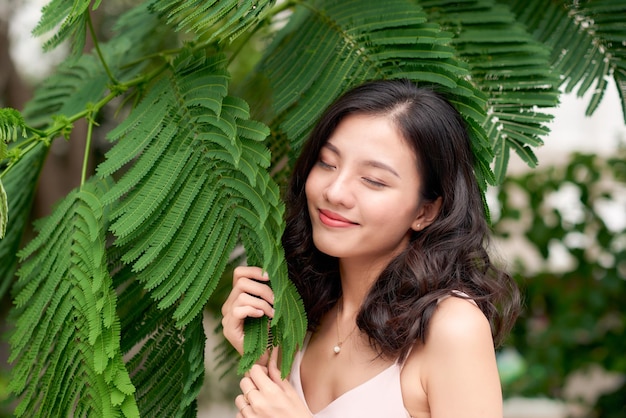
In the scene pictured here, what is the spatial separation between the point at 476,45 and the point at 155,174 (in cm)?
97

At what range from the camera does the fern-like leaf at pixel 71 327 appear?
182cm

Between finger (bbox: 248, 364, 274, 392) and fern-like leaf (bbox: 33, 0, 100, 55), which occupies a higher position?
fern-like leaf (bbox: 33, 0, 100, 55)

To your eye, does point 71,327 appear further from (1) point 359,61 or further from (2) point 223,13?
(1) point 359,61

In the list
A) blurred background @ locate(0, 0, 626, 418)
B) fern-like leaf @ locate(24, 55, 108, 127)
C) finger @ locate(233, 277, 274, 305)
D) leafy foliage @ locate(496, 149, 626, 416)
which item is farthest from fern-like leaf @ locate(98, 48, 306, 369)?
leafy foliage @ locate(496, 149, 626, 416)

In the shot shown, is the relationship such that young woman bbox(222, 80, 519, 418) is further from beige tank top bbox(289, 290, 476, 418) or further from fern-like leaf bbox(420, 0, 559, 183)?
fern-like leaf bbox(420, 0, 559, 183)

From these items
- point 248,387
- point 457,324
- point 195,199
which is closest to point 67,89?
point 195,199

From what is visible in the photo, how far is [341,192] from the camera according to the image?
184 centimetres

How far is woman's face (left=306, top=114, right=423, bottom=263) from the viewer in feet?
6.08

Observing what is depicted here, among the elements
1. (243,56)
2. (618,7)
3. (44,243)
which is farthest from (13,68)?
(618,7)

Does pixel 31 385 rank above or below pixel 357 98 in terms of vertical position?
below

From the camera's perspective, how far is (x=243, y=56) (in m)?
5.77

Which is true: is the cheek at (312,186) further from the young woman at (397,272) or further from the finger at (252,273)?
the finger at (252,273)

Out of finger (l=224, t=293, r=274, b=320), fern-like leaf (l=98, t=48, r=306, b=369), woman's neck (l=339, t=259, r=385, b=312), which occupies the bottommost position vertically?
woman's neck (l=339, t=259, r=385, b=312)

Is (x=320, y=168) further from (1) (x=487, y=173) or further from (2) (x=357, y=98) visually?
(1) (x=487, y=173)
